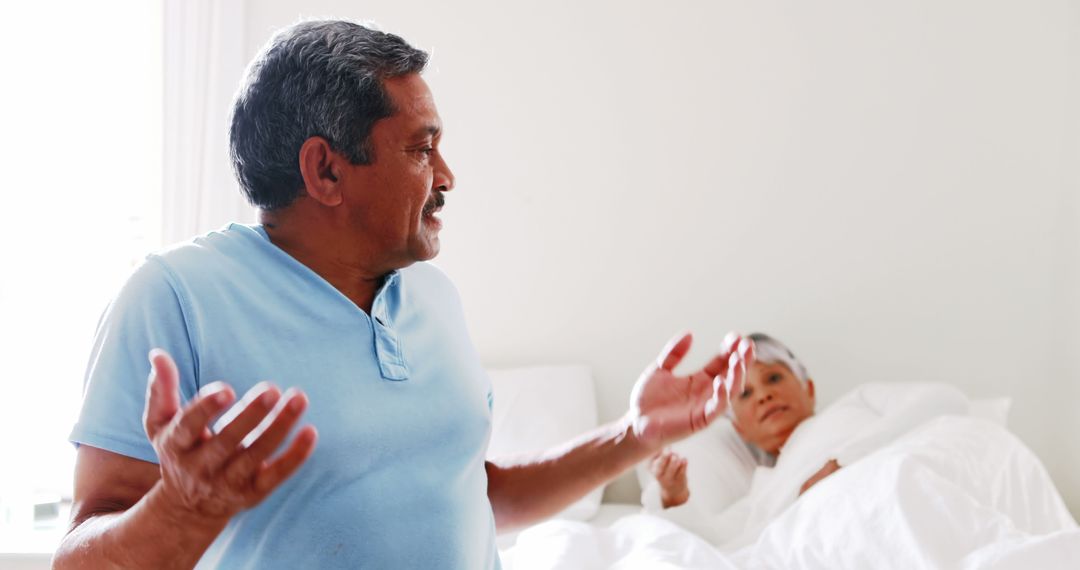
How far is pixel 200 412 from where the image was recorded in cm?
69

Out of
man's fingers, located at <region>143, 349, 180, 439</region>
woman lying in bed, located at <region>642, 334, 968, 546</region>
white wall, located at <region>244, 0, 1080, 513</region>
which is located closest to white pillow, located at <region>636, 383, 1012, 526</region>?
woman lying in bed, located at <region>642, 334, 968, 546</region>

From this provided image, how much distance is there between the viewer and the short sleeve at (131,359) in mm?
933

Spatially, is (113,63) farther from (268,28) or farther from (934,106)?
(934,106)

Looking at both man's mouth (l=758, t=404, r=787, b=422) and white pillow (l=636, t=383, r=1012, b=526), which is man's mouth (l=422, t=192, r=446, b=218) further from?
man's mouth (l=758, t=404, r=787, b=422)

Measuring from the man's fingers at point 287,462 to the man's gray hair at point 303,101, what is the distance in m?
0.51

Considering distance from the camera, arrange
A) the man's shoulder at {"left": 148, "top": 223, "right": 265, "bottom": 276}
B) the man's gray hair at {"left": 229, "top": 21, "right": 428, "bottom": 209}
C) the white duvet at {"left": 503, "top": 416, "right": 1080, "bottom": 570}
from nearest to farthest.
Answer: the man's shoulder at {"left": 148, "top": 223, "right": 265, "bottom": 276}, the man's gray hair at {"left": 229, "top": 21, "right": 428, "bottom": 209}, the white duvet at {"left": 503, "top": 416, "right": 1080, "bottom": 570}

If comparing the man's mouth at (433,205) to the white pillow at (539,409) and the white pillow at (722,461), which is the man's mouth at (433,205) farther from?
the white pillow at (539,409)

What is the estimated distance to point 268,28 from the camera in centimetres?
300

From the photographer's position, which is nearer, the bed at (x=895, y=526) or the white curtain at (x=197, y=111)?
the bed at (x=895, y=526)

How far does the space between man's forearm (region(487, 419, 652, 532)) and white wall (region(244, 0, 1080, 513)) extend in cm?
166

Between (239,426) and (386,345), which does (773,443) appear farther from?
(239,426)

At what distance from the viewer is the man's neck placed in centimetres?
117

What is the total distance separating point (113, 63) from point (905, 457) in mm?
2372

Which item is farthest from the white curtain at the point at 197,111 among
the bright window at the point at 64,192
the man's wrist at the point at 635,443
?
the man's wrist at the point at 635,443
